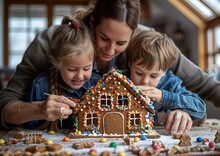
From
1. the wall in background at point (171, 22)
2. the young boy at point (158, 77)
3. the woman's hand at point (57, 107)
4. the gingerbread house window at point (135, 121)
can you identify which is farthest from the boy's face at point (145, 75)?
the wall in background at point (171, 22)

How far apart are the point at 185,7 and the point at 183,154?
492cm

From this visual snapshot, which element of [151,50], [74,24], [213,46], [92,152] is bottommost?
[92,152]

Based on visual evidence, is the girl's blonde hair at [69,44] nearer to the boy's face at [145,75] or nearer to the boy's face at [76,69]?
the boy's face at [76,69]

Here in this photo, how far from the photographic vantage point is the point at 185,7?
551cm

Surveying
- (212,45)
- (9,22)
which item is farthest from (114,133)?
(9,22)

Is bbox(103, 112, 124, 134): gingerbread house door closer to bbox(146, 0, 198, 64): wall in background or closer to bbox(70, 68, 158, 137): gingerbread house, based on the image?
bbox(70, 68, 158, 137): gingerbread house

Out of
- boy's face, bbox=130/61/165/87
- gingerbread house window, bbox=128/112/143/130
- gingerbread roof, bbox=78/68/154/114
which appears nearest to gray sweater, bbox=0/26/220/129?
boy's face, bbox=130/61/165/87

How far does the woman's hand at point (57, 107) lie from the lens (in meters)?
1.18

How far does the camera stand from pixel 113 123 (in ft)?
3.98

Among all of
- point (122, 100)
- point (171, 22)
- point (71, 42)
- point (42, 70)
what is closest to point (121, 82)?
point (122, 100)

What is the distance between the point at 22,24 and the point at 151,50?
228 inches

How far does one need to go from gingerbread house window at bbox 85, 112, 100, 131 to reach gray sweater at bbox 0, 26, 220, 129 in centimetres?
40

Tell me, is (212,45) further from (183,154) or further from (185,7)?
(183,154)

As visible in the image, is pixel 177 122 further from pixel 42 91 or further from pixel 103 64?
pixel 42 91
